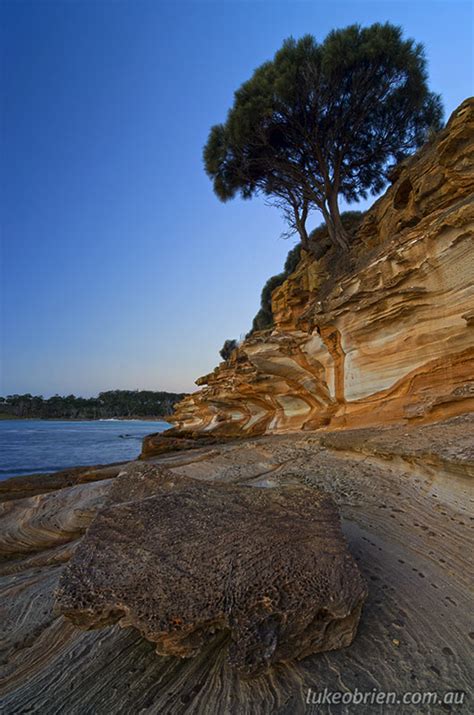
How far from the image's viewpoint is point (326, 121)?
480 inches

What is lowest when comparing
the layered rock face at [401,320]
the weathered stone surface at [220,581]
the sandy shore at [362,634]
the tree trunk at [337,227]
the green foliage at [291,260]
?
the sandy shore at [362,634]

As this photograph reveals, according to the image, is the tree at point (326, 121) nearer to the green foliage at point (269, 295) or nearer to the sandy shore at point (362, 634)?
the green foliage at point (269, 295)

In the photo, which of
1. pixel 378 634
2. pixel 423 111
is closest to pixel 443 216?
pixel 378 634

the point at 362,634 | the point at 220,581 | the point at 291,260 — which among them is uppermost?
the point at 291,260

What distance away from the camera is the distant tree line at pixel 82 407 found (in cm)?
9500

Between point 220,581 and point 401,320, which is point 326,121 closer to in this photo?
point 401,320

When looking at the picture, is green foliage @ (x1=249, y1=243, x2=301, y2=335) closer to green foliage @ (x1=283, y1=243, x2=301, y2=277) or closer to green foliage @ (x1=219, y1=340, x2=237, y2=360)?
green foliage @ (x1=283, y1=243, x2=301, y2=277)

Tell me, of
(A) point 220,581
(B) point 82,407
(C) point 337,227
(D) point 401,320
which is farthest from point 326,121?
(B) point 82,407

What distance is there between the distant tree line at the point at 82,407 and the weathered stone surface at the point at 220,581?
302 feet

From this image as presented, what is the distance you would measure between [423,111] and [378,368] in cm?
1126

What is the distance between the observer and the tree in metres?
11.1

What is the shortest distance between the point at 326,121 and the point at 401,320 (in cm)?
946

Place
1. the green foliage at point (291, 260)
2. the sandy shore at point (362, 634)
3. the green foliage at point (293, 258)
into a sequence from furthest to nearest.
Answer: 1. the green foliage at point (291, 260)
2. the green foliage at point (293, 258)
3. the sandy shore at point (362, 634)

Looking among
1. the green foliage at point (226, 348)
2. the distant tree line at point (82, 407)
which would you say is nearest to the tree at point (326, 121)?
the green foliage at point (226, 348)
